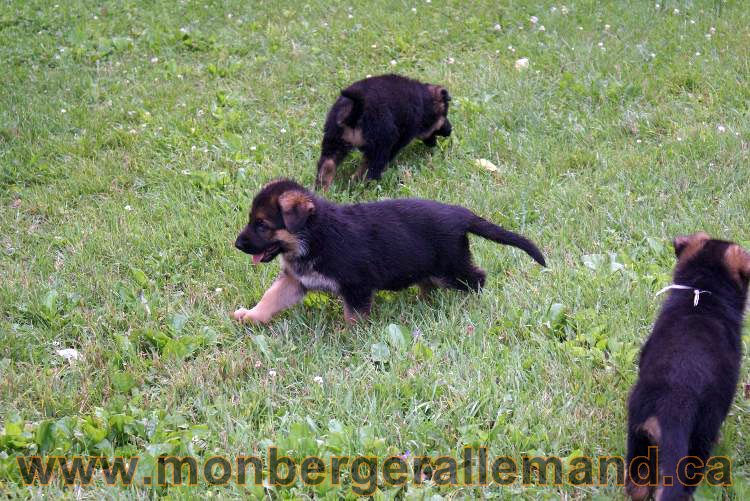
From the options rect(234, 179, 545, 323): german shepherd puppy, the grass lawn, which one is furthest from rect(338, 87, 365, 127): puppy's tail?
rect(234, 179, 545, 323): german shepherd puppy

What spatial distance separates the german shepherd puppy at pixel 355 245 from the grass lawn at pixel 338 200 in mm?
182

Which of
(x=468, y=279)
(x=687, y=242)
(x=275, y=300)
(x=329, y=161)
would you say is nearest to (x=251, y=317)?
(x=275, y=300)

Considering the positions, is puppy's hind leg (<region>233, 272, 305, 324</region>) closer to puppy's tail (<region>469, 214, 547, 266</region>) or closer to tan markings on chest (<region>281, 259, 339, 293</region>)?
tan markings on chest (<region>281, 259, 339, 293</region>)

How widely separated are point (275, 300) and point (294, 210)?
608 millimetres

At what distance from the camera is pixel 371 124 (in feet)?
21.6

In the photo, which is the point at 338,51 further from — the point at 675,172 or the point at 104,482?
the point at 104,482

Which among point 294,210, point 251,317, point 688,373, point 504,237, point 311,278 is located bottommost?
point 251,317

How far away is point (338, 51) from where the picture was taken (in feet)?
30.2

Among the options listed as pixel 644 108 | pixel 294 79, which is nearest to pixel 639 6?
pixel 644 108

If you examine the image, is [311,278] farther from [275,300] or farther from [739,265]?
[739,265]

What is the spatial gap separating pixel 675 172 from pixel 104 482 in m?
4.93

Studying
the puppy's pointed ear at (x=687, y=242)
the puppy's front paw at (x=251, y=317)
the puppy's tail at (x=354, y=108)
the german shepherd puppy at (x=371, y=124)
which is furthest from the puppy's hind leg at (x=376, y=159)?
the puppy's pointed ear at (x=687, y=242)

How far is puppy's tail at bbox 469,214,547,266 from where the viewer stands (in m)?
4.70

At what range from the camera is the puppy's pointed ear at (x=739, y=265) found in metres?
3.63
